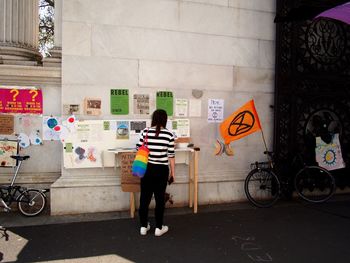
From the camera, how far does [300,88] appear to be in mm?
7512

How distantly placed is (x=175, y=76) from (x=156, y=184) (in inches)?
97.9

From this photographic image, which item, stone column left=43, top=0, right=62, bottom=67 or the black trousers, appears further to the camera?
stone column left=43, top=0, right=62, bottom=67

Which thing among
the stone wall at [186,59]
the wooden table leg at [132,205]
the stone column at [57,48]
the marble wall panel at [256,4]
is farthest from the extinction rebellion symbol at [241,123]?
the stone column at [57,48]

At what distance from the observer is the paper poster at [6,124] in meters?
6.26

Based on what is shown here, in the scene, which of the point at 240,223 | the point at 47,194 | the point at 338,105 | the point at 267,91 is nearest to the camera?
the point at 240,223

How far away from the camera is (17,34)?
6773 mm

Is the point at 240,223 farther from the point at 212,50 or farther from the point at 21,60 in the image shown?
the point at 21,60

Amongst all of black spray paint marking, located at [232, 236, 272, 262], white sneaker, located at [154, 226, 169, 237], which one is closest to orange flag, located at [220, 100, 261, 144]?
black spray paint marking, located at [232, 236, 272, 262]

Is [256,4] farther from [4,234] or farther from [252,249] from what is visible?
[4,234]

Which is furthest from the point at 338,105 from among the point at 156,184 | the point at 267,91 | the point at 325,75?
the point at 156,184

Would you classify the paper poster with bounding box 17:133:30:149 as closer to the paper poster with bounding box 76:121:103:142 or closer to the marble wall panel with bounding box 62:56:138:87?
the paper poster with bounding box 76:121:103:142

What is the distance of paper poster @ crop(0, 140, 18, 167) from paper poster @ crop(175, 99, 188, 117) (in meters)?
3.09

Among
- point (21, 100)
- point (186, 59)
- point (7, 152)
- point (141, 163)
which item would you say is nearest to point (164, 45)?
point (186, 59)

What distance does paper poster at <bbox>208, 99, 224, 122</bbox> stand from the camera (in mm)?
6961
